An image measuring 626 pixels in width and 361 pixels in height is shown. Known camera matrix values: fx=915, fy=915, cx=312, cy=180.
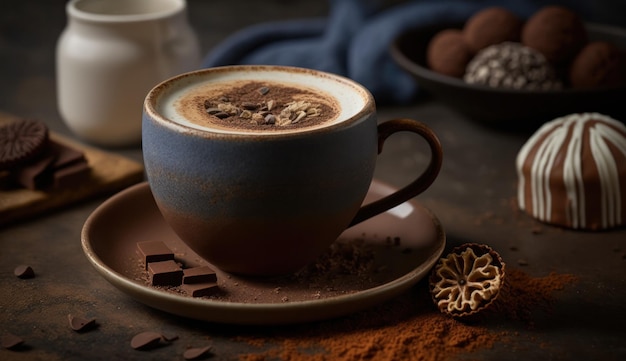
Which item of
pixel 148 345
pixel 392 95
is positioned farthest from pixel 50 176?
pixel 392 95

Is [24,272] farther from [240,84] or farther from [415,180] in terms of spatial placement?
[415,180]

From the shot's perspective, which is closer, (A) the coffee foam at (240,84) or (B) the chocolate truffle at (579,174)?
(A) the coffee foam at (240,84)

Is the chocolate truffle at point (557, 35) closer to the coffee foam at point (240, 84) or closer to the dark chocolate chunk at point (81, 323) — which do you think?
the coffee foam at point (240, 84)

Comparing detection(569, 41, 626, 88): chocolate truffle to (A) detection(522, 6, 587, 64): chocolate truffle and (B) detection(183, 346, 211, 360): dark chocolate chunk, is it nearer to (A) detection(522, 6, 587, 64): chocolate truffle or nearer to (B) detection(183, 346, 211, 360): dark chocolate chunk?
(A) detection(522, 6, 587, 64): chocolate truffle

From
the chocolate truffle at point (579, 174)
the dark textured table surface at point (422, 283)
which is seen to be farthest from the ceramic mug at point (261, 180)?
the chocolate truffle at point (579, 174)

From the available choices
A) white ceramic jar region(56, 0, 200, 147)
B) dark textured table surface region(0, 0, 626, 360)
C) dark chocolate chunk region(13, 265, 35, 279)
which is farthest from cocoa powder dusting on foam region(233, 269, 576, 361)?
white ceramic jar region(56, 0, 200, 147)

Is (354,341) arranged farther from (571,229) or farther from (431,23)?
(431,23)
